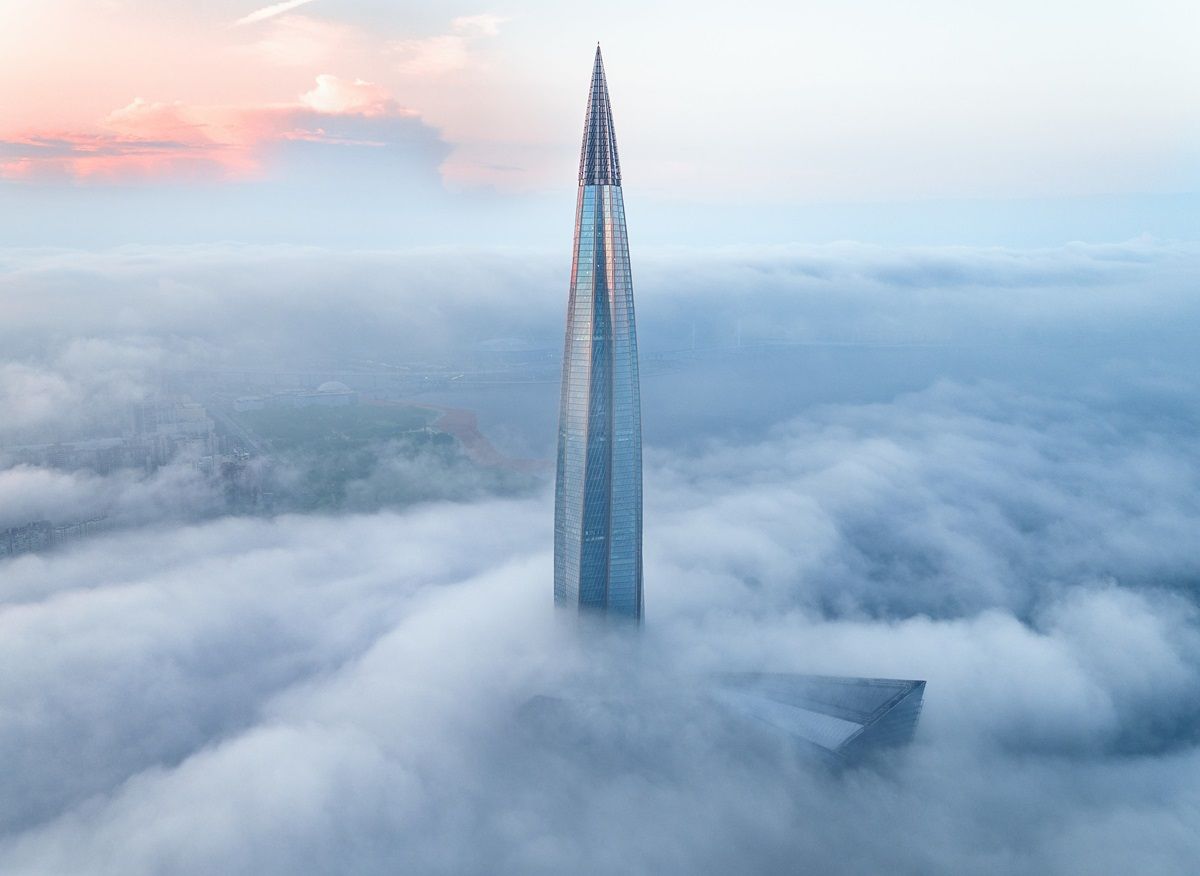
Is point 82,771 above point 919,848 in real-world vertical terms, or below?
above

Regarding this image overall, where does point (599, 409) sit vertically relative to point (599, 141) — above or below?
below

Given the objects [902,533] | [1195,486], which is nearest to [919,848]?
[902,533]

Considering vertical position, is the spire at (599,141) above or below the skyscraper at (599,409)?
above

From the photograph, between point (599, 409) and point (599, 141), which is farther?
point (599, 409)

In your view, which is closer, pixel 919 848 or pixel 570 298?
pixel 919 848

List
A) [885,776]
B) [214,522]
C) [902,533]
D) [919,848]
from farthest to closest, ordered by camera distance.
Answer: [902,533], [214,522], [885,776], [919,848]

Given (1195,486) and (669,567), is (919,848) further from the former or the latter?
(1195,486)
